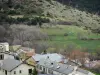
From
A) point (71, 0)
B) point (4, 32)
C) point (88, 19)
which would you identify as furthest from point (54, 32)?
point (71, 0)

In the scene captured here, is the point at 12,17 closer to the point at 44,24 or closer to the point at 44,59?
the point at 44,24

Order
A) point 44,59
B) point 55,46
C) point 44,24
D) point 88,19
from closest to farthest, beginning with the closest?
point 44,59 < point 55,46 < point 44,24 < point 88,19

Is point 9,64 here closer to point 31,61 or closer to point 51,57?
point 31,61

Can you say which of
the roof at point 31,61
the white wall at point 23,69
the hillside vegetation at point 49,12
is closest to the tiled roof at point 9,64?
the white wall at point 23,69

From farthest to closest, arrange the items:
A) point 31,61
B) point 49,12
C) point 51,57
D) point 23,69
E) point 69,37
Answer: point 49,12 → point 69,37 → point 51,57 → point 31,61 → point 23,69

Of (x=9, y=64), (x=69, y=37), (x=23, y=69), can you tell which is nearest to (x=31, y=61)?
(x=23, y=69)

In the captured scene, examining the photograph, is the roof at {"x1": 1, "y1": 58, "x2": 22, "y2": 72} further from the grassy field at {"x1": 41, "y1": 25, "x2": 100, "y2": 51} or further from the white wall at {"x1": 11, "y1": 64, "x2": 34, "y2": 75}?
the grassy field at {"x1": 41, "y1": 25, "x2": 100, "y2": 51}

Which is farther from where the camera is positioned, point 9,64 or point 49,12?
point 49,12

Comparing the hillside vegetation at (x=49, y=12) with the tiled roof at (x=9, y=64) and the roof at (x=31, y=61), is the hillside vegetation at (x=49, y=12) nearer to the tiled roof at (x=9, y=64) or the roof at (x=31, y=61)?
the roof at (x=31, y=61)

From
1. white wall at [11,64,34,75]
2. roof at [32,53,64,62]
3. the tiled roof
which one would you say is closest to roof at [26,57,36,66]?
white wall at [11,64,34,75]
